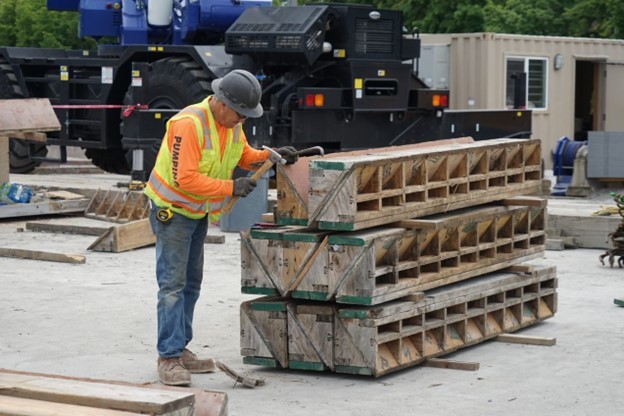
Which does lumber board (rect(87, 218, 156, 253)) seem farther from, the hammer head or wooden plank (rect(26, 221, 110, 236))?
the hammer head

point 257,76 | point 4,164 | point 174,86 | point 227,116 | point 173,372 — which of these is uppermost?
point 257,76

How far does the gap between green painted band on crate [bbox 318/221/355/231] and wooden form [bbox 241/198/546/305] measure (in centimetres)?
6

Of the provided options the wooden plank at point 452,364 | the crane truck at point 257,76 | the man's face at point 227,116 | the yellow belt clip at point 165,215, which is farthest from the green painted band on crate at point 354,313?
the crane truck at point 257,76

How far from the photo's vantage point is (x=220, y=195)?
26.6ft

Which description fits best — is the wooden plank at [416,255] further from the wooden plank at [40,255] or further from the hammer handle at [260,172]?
the wooden plank at [40,255]

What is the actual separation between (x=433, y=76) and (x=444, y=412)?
726 inches

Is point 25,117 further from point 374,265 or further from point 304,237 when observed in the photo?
point 374,265

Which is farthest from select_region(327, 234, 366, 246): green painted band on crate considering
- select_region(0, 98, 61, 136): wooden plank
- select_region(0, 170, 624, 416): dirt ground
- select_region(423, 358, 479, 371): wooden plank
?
select_region(0, 98, 61, 136): wooden plank

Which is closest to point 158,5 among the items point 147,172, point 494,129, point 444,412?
point 147,172

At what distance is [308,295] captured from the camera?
842 centimetres

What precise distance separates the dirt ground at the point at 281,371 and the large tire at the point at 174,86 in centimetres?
623

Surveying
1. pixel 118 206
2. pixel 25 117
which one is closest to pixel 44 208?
pixel 118 206

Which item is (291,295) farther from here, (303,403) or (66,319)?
(66,319)

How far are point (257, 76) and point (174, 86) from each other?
1422mm
